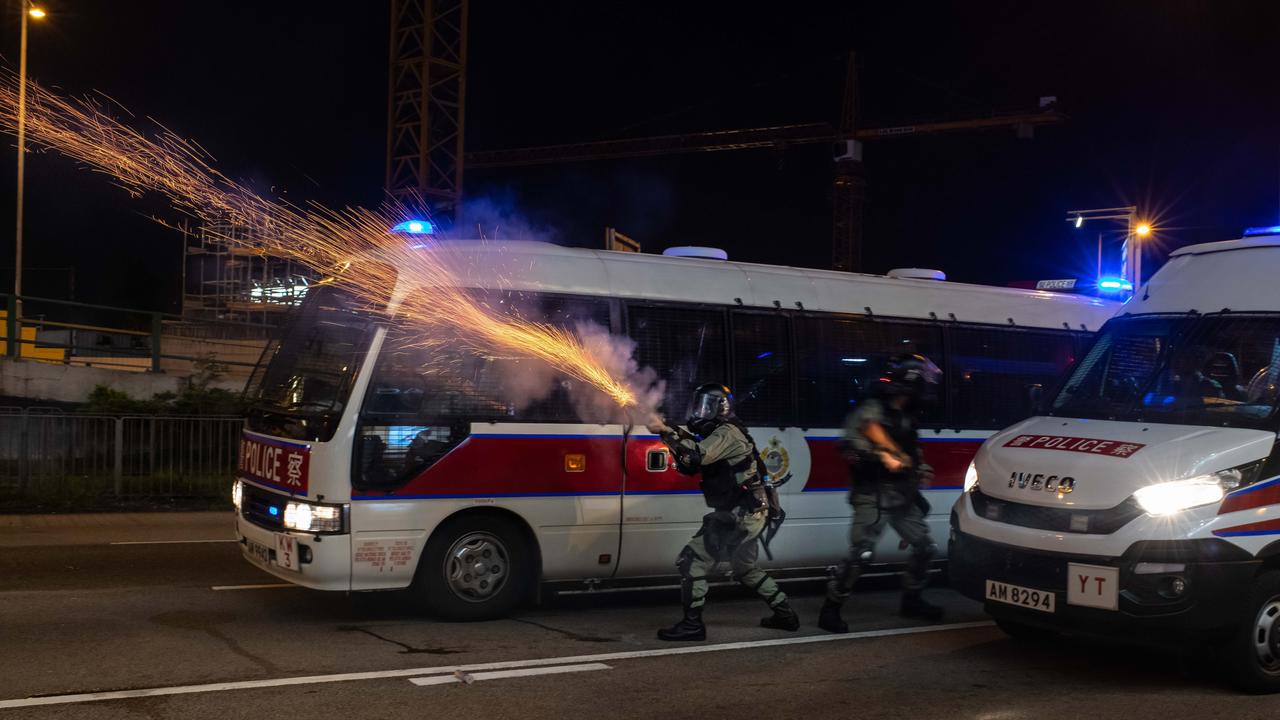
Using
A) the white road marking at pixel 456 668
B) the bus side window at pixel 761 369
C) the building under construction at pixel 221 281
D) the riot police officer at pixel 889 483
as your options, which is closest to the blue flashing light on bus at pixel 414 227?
the bus side window at pixel 761 369

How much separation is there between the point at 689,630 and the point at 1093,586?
2.71m

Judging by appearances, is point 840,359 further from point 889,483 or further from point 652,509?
point 652,509

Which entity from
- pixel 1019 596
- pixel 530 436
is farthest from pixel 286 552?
pixel 1019 596

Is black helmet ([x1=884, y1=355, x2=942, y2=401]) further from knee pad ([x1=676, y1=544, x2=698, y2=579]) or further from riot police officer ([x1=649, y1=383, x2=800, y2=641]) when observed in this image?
knee pad ([x1=676, y1=544, x2=698, y2=579])

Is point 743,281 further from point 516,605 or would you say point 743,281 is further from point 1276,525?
point 1276,525

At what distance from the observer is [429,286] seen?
26.6ft

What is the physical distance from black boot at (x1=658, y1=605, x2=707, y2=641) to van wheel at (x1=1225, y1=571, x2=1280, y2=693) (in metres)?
3.31

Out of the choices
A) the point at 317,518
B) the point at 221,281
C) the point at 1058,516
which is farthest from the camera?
the point at 221,281

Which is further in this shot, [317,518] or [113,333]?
[113,333]

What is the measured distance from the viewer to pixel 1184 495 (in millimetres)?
6535

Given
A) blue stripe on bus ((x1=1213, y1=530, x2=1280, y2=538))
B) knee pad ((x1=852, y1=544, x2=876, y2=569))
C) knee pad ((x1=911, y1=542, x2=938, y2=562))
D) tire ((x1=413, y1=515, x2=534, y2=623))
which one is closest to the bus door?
tire ((x1=413, y1=515, x2=534, y2=623))

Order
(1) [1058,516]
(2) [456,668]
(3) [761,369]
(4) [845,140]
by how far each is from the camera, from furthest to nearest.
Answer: (4) [845,140] < (3) [761,369] < (1) [1058,516] < (2) [456,668]

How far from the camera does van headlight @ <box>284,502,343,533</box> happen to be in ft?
25.3

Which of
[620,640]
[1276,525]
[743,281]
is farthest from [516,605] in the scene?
[1276,525]
